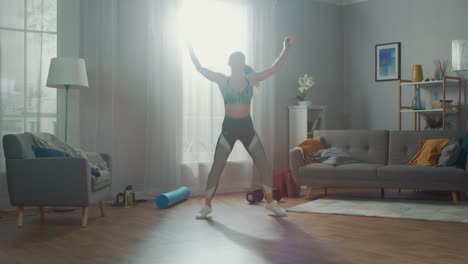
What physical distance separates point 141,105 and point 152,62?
19.8 inches

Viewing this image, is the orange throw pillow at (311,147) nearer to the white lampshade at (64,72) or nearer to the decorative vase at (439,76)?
the decorative vase at (439,76)

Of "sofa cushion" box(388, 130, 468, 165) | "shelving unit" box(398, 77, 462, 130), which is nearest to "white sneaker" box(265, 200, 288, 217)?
"sofa cushion" box(388, 130, 468, 165)

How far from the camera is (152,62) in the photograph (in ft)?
21.6

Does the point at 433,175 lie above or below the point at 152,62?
below

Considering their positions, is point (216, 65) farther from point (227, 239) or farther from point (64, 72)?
point (227, 239)

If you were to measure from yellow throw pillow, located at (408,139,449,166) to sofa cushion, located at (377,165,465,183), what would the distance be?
0.21 m

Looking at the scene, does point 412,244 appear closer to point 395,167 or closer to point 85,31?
point 395,167

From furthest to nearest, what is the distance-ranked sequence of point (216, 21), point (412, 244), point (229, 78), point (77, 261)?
point (216, 21) → point (229, 78) → point (412, 244) → point (77, 261)

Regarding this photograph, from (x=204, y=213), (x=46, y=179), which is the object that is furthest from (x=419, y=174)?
(x=46, y=179)

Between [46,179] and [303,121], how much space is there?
3826 mm

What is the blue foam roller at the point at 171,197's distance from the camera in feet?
18.8

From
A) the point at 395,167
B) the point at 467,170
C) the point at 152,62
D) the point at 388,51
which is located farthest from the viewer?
the point at 388,51

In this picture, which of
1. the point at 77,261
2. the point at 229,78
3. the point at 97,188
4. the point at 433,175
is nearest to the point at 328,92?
the point at 433,175

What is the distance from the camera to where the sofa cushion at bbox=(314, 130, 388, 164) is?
660cm
